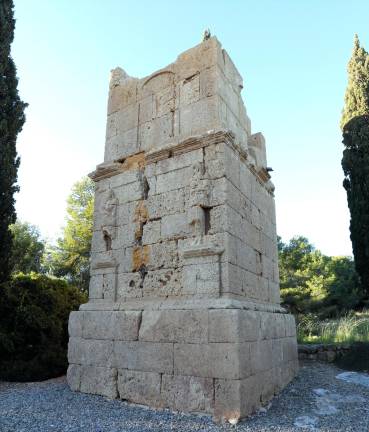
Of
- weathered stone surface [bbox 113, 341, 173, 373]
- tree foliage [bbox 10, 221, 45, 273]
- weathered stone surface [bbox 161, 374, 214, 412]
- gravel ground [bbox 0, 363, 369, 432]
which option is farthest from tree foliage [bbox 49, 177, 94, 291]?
weathered stone surface [bbox 161, 374, 214, 412]

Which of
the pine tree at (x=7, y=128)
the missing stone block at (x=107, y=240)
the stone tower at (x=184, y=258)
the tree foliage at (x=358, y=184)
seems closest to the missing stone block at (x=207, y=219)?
Answer: the stone tower at (x=184, y=258)

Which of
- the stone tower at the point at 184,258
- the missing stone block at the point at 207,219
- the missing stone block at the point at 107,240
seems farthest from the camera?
the missing stone block at the point at 107,240

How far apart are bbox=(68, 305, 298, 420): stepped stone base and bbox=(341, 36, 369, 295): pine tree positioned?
5.25m

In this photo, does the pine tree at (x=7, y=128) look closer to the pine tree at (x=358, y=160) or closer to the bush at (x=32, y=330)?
the bush at (x=32, y=330)

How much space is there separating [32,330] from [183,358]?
3358mm

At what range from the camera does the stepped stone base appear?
3670 mm

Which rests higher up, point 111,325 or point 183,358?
point 111,325

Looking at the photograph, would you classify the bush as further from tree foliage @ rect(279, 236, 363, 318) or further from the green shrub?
tree foliage @ rect(279, 236, 363, 318)

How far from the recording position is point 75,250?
16.8 metres

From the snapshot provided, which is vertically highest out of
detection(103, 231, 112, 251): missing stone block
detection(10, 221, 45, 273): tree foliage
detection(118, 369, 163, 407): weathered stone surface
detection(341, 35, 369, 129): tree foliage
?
detection(341, 35, 369, 129): tree foliage

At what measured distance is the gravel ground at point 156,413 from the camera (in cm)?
340

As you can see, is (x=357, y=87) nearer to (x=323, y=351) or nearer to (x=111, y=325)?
(x=323, y=351)

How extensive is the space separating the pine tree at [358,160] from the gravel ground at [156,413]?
4.89m

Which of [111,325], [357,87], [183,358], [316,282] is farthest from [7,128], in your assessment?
[316,282]
